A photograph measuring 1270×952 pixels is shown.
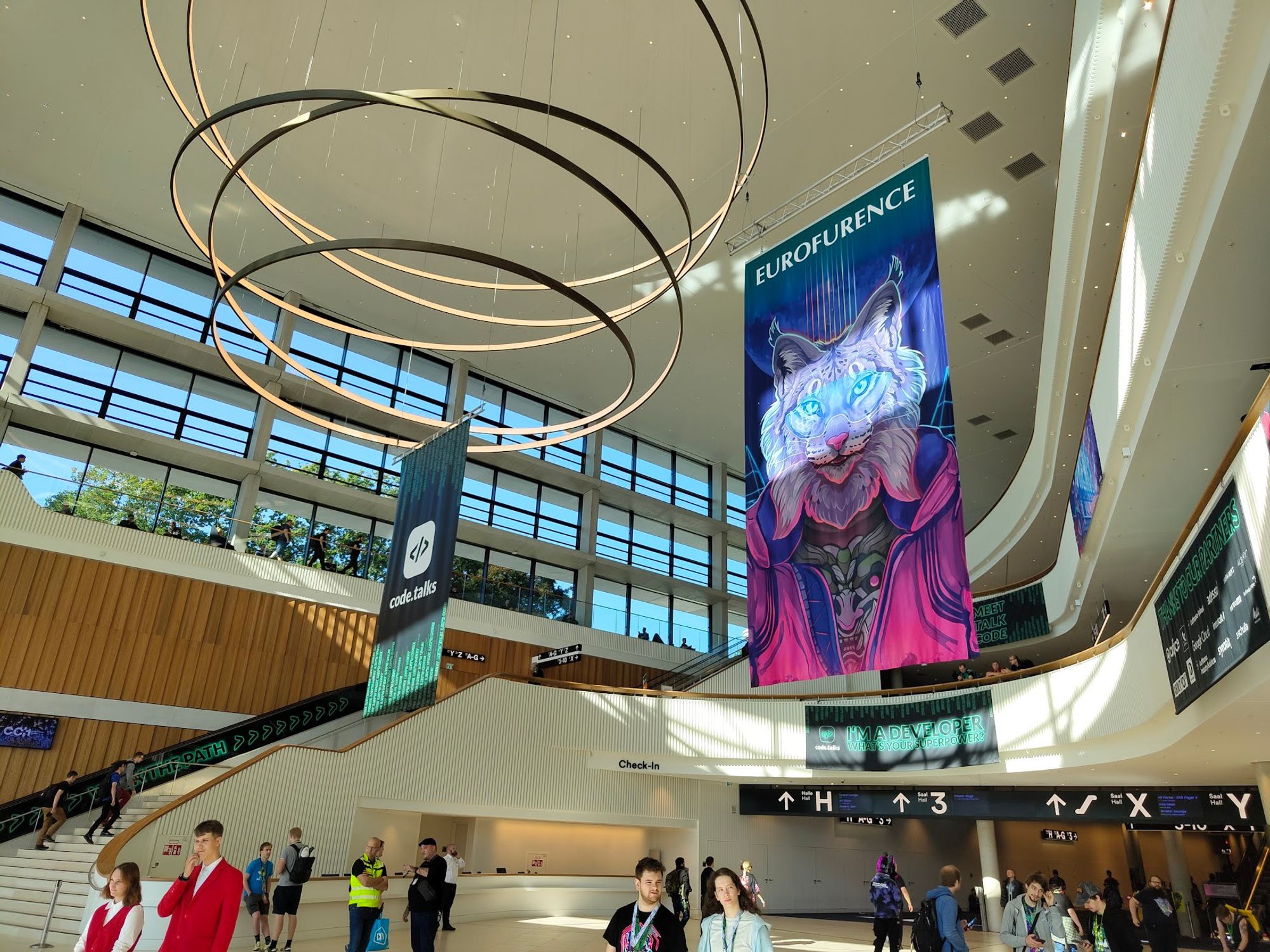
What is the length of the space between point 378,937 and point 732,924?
5960mm

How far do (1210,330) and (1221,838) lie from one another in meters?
17.8

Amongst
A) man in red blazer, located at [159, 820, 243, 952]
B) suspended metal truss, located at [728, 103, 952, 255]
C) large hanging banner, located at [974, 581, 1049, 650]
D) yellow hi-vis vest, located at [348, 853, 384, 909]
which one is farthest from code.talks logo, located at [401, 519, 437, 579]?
large hanging banner, located at [974, 581, 1049, 650]

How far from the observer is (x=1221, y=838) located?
21.2 meters

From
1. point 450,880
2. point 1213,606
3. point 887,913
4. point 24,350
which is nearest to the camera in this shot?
point 1213,606

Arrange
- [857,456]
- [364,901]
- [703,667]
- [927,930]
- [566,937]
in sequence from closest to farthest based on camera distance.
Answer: [927,930] → [364,901] → [857,456] → [566,937] → [703,667]

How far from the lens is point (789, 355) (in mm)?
14984

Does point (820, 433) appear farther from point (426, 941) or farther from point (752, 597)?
point (426, 941)

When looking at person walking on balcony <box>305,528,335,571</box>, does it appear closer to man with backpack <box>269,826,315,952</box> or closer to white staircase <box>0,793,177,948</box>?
white staircase <box>0,793,177,948</box>

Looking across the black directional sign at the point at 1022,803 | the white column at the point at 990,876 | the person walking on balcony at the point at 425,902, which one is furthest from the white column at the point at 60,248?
the white column at the point at 990,876

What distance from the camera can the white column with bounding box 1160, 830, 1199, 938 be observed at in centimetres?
1919

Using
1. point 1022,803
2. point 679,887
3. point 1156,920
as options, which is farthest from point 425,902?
point 1022,803

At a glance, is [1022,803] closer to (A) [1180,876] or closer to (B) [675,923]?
(A) [1180,876]

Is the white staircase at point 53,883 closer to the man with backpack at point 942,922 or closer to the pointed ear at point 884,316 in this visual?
the man with backpack at point 942,922

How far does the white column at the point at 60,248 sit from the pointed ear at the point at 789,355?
57.8 feet
